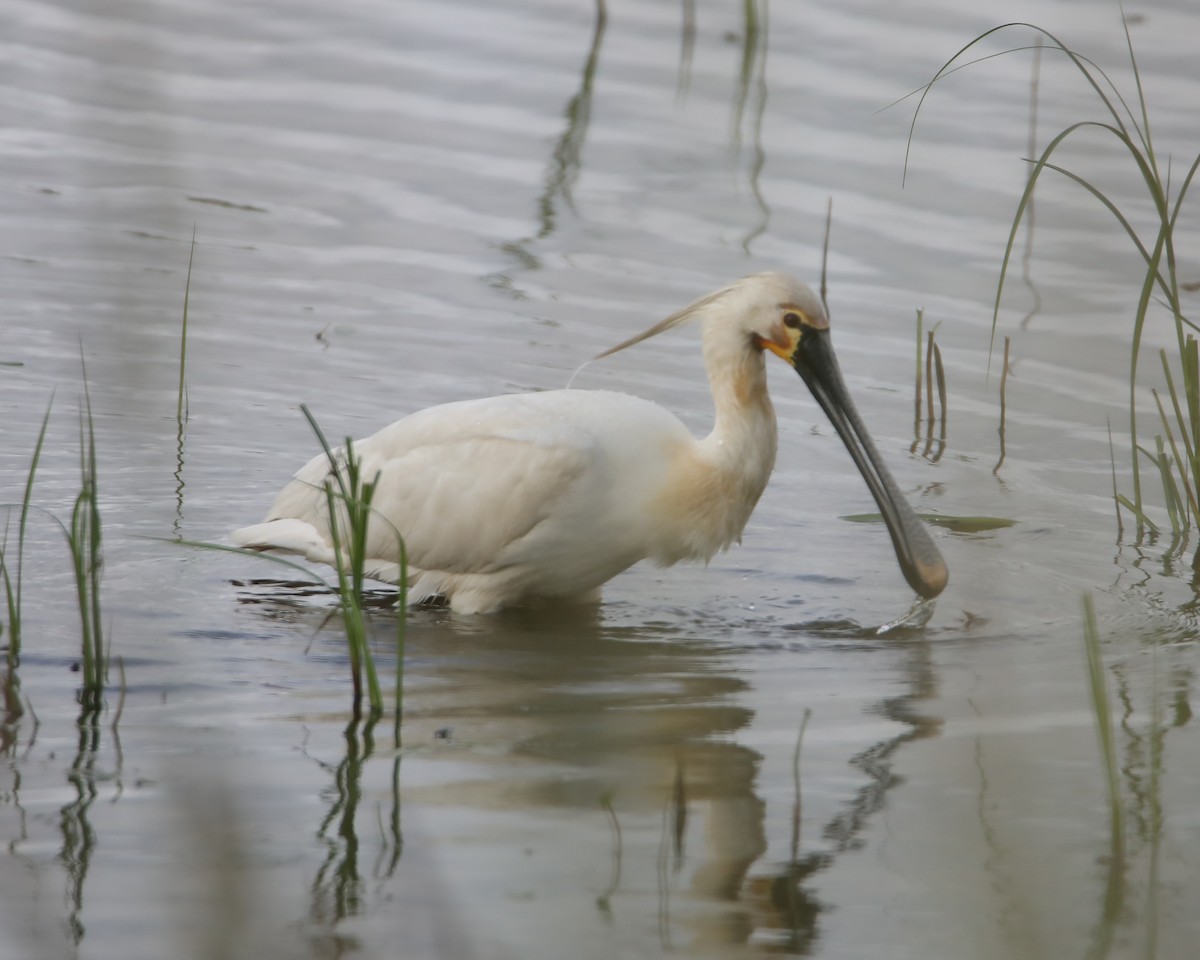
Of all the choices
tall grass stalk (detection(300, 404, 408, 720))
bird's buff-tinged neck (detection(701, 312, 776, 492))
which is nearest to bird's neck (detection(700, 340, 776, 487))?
bird's buff-tinged neck (detection(701, 312, 776, 492))

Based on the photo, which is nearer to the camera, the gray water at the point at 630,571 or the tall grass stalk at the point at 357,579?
the gray water at the point at 630,571

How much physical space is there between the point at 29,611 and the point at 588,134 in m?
6.65

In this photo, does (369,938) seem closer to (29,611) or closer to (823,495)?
(29,611)

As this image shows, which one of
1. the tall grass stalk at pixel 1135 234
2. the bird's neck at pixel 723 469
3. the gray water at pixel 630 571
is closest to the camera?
the gray water at pixel 630 571

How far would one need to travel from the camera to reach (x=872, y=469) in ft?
20.5

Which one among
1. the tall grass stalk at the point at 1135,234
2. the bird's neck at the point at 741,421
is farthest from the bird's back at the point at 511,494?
Result: the tall grass stalk at the point at 1135,234

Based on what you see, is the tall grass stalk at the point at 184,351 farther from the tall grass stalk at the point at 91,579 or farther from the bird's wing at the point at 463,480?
the bird's wing at the point at 463,480

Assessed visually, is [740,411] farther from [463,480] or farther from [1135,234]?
[1135,234]

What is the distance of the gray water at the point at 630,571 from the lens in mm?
3225

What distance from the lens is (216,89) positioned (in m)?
11.8

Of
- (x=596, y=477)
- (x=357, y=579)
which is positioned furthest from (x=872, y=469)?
(x=357, y=579)

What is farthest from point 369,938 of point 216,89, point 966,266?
point 216,89

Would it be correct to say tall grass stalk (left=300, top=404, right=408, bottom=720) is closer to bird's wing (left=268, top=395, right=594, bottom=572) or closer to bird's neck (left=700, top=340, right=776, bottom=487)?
bird's wing (left=268, top=395, right=594, bottom=572)

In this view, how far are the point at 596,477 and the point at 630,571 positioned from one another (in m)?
1.01
